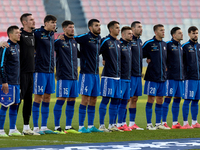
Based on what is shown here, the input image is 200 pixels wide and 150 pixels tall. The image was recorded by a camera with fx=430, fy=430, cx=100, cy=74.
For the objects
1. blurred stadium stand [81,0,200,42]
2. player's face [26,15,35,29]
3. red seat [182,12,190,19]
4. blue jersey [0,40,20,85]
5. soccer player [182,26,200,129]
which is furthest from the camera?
red seat [182,12,190,19]

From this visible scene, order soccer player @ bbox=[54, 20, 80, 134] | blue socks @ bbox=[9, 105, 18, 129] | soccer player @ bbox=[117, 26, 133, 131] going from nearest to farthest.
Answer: blue socks @ bbox=[9, 105, 18, 129] < soccer player @ bbox=[54, 20, 80, 134] < soccer player @ bbox=[117, 26, 133, 131]

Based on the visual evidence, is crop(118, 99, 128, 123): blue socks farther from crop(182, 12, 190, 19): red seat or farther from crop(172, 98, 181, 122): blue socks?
crop(182, 12, 190, 19): red seat

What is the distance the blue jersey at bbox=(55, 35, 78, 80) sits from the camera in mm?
8070

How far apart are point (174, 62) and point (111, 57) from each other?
1.67 m

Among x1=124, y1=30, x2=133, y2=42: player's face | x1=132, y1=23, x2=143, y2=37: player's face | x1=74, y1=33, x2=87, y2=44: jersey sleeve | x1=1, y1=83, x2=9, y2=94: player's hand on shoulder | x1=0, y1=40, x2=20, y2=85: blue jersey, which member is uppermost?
x1=132, y1=23, x2=143, y2=37: player's face

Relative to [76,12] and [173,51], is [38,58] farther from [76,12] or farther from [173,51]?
[76,12]

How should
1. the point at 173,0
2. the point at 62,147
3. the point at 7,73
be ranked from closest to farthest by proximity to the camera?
1. the point at 62,147
2. the point at 7,73
3. the point at 173,0

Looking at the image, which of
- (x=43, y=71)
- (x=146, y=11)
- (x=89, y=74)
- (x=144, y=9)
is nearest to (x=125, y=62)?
(x=89, y=74)

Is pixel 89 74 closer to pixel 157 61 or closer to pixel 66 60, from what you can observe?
pixel 66 60

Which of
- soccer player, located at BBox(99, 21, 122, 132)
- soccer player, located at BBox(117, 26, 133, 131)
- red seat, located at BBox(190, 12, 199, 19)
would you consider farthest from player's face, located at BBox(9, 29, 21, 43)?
red seat, located at BBox(190, 12, 199, 19)

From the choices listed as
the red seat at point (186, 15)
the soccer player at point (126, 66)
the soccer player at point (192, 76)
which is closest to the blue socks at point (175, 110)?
the soccer player at point (192, 76)

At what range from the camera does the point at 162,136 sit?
25.1 ft

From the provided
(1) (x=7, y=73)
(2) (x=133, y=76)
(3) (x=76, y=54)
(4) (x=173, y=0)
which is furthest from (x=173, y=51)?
(4) (x=173, y=0)

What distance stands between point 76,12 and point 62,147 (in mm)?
21484
